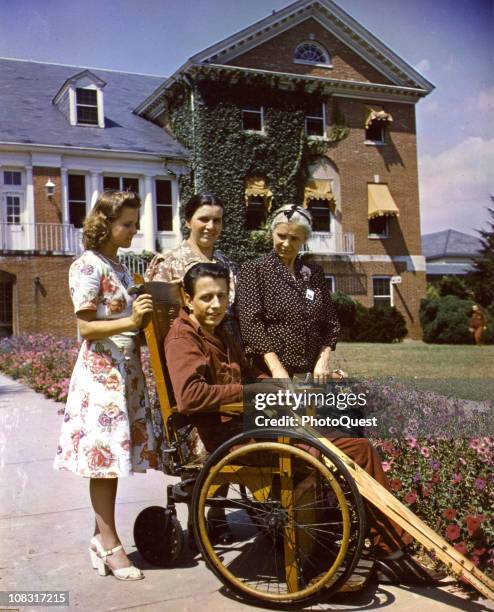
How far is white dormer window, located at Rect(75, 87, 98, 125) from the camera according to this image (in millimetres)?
18531

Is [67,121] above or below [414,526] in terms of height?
above

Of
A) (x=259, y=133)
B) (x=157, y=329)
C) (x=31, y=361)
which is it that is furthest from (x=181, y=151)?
(x=157, y=329)

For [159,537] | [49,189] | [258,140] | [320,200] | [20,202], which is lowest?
[159,537]

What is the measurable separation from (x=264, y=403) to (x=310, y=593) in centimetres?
69

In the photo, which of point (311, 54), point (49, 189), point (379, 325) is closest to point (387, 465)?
point (49, 189)

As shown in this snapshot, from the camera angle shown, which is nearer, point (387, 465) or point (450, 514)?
point (450, 514)

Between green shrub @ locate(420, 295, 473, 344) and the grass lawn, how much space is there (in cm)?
317

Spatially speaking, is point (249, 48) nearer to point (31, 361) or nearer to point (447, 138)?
point (31, 361)

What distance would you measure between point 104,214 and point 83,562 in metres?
1.53

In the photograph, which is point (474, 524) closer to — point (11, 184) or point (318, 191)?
point (11, 184)

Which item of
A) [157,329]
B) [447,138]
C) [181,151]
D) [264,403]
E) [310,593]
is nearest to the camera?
[310,593]

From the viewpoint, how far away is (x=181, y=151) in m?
21.1

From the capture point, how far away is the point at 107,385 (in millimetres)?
2859

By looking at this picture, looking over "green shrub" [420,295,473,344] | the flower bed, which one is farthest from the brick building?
the flower bed
